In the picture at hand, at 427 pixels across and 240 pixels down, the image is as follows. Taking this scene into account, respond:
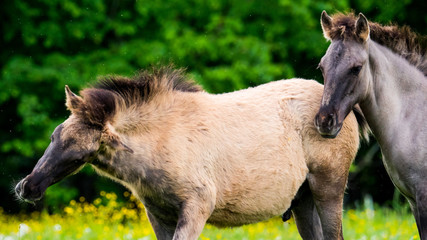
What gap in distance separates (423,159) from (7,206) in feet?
45.5

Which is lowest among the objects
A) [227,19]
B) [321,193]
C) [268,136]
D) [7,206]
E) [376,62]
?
[7,206]

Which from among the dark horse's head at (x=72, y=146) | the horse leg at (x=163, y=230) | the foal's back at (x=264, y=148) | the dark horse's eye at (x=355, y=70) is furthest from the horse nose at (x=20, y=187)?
the dark horse's eye at (x=355, y=70)

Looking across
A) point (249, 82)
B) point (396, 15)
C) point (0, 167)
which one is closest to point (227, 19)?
point (249, 82)

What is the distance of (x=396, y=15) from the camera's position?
1491 cm

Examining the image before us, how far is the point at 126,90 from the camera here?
213 inches

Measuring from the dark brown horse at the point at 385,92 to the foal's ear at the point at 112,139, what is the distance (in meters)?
1.69

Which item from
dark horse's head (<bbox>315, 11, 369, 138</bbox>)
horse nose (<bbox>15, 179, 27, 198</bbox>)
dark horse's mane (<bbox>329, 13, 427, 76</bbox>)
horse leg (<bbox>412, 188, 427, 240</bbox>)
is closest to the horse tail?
dark horse's mane (<bbox>329, 13, 427, 76</bbox>)

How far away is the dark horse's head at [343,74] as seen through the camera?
514 cm

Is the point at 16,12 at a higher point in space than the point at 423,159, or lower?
lower

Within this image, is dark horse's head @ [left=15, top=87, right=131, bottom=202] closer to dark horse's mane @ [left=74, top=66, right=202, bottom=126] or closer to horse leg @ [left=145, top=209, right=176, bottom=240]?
dark horse's mane @ [left=74, top=66, right=202, bottom=126]

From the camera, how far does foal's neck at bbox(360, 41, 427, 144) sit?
5438mm

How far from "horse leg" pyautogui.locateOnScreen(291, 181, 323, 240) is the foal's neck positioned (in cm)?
111

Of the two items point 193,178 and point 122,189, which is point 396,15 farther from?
point 193,178

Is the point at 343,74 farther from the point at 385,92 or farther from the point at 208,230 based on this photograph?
the point at 208,230
